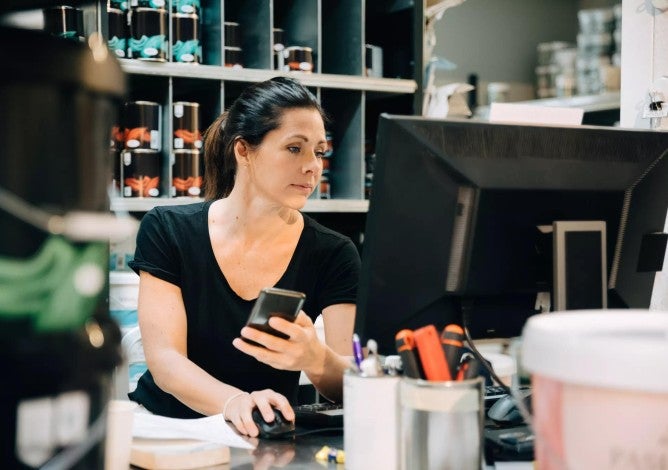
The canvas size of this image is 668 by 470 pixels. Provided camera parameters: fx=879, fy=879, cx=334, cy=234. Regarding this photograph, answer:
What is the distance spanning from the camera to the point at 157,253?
6.63 feet

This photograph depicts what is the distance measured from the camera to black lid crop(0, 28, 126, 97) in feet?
2.24

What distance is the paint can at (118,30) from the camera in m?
2.71

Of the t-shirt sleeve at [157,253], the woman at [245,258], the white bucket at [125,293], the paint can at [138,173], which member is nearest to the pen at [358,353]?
the woman at [245,258]

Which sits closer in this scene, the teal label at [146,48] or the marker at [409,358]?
the marker at [409,358]

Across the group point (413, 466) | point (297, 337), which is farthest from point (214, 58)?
point (413, 466)

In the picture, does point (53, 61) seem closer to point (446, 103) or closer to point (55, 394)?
point (55, 394)

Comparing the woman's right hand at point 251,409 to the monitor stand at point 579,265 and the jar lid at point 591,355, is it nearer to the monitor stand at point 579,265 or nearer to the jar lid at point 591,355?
the monitor stand at point 579,265

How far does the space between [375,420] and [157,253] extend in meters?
1.07

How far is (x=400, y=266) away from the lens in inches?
45.9

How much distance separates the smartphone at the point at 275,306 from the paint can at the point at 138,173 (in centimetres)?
152

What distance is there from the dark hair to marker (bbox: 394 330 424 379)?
3.96 ft

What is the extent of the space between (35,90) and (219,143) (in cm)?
163

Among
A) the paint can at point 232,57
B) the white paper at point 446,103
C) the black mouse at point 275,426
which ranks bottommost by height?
the black mouse at point 275,426

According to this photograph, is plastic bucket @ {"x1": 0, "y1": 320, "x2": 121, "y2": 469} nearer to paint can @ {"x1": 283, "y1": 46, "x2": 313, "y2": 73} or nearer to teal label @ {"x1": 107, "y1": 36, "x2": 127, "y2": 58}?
teal label @ {"x1": 107, "y1": 36, "x2": 127, "y2": 58}
